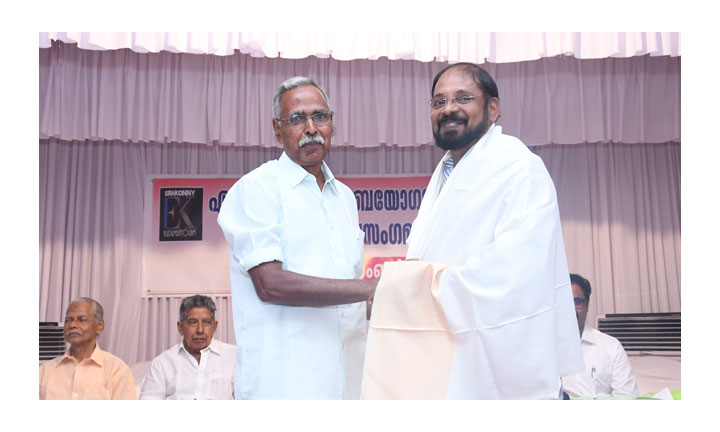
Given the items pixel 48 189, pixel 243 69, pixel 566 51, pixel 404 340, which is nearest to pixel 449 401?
pixel 404 340

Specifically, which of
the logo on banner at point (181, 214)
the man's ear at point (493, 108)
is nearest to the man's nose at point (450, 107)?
the man's ear at point (493, 108)

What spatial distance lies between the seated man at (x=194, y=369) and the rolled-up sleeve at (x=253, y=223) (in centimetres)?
207

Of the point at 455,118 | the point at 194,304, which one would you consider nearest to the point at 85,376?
the point at 194,304

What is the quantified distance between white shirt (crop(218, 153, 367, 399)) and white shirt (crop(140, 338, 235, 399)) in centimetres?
192

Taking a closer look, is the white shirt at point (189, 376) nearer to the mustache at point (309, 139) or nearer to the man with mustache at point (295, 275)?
the man with mustache at point (295, 275)

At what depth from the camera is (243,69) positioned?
4.46 metres

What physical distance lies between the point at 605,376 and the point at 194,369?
8.52 ft

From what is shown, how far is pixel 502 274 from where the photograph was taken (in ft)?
6.23

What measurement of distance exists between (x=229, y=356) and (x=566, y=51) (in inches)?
112

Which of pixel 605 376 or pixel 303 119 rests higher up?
pixel 303 119

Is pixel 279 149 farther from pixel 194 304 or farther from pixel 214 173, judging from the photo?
pixel 194 304

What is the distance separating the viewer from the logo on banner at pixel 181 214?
213 inches

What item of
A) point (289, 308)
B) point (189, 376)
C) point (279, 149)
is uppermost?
point (279, 149)

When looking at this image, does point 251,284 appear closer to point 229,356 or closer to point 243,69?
point 229,356
